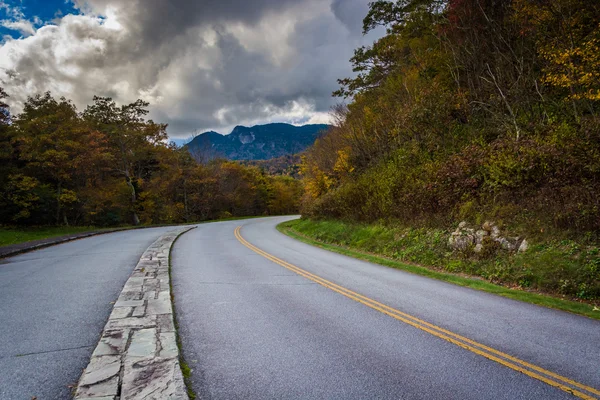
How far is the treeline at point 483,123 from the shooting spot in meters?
8.81

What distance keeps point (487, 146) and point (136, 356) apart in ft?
40.5

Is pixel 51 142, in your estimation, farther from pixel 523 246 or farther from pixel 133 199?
pixel 523 246

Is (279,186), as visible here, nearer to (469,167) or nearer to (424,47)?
(424,47)

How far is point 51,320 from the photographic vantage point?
5055 mm

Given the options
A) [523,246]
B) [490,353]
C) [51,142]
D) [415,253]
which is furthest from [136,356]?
[51,142]

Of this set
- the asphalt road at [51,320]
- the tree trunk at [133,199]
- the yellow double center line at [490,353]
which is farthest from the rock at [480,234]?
the tree trunk at [133,199]

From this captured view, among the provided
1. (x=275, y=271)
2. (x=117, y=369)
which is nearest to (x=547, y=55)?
(x=275, y=271)

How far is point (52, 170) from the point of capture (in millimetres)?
26188

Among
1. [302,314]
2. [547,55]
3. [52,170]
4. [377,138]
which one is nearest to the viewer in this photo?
[302,314]

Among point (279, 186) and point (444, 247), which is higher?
point (279, 186)

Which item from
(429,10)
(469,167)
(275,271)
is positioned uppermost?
(429,10)

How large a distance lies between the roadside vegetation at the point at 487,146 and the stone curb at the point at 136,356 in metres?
A: 7.57

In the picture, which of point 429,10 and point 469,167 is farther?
point 429,10

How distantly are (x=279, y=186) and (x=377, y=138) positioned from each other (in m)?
46.7
